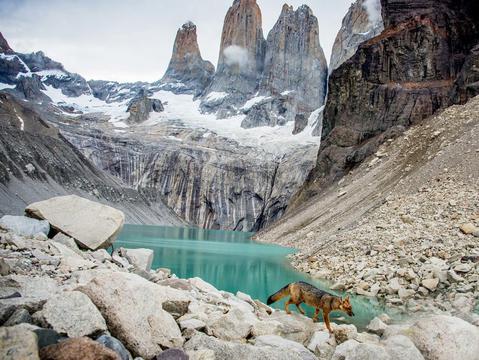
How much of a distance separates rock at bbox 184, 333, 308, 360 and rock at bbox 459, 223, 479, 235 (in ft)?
47.2

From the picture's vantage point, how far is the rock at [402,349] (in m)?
7.44

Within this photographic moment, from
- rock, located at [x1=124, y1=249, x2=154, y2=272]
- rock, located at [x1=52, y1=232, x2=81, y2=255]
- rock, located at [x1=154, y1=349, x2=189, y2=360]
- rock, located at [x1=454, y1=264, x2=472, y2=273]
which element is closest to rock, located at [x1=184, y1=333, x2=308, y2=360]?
rock, located at [x1=154, y1=349, x2=189, y2=360]

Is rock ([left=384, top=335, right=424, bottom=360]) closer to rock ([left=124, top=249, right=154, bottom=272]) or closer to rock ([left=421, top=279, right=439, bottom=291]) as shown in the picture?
rock ([left=421, top=279, right=439, bottom=291])

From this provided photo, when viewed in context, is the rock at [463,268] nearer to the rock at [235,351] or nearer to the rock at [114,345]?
the rock at [235,351]

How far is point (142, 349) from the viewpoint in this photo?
670cm

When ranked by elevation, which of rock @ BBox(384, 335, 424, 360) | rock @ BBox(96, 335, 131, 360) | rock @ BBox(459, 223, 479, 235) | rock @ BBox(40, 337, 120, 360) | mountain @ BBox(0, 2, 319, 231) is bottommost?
mountain @ BBox(0, 2, 319, 231)

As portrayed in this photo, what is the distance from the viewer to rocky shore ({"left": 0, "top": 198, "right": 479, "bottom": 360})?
19.4 feet

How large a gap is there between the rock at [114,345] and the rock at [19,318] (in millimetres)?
977

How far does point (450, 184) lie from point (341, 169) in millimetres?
33768

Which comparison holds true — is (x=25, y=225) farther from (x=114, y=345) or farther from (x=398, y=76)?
(x=398, y=76)

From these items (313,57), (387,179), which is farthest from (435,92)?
(313,57)

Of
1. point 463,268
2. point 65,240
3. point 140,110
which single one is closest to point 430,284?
point 463,268

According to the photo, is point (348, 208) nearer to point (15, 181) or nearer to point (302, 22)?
point (15, 181)

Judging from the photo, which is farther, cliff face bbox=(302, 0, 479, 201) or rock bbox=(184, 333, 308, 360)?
cliff face bbox=(302, 0, 479, 201)
